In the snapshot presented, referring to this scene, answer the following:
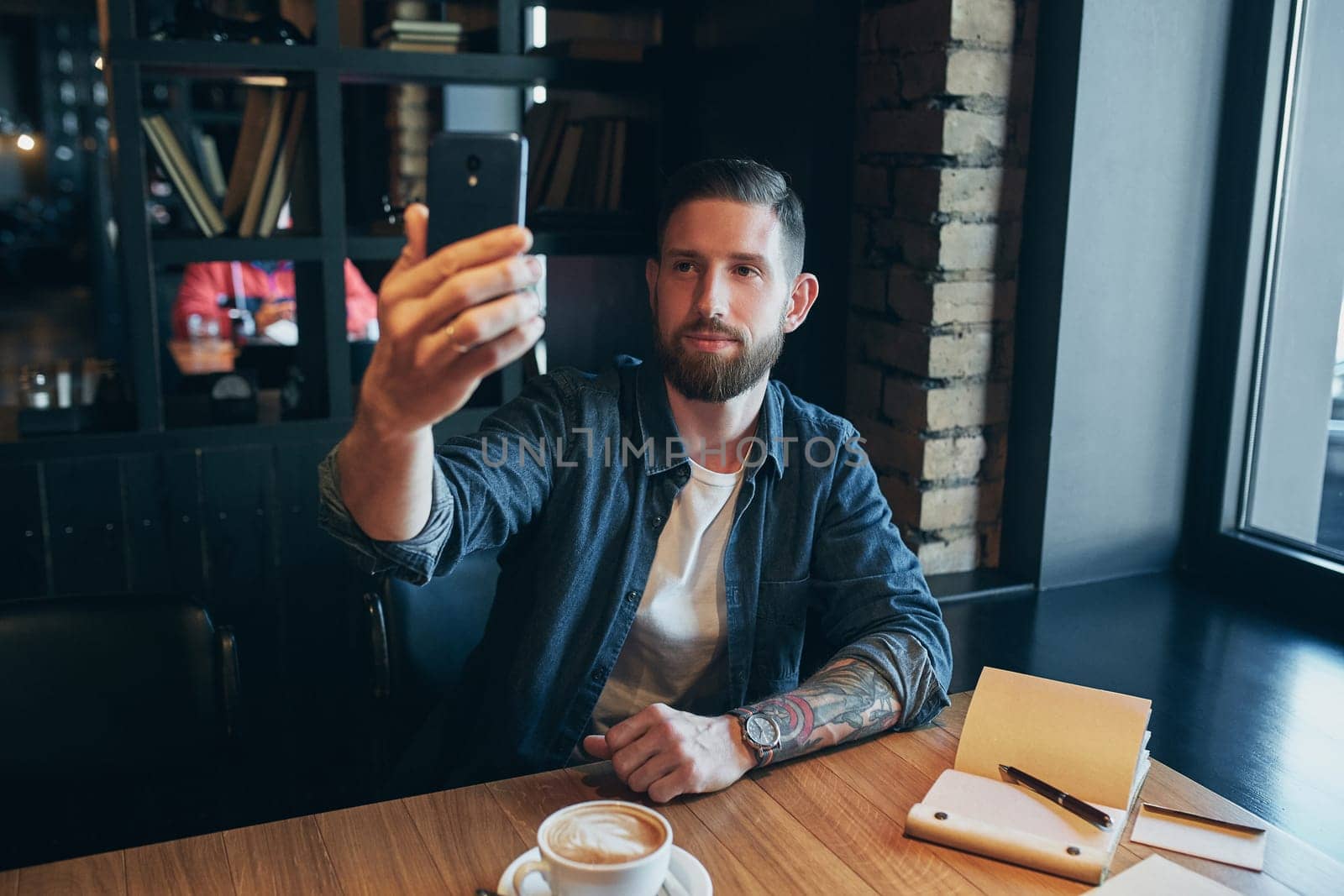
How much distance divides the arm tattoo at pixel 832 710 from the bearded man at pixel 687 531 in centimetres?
1

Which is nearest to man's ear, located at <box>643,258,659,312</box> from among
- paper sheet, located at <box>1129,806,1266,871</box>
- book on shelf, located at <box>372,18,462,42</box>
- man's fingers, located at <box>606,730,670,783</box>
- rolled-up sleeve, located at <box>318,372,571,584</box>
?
rolled-up sleeve, located at <box>318,372,571,584</box>

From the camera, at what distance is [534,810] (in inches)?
45.8

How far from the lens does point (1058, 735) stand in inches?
48.4

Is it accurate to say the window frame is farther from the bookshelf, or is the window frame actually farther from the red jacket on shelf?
the red jacket on shelf

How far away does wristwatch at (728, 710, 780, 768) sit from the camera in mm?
1263

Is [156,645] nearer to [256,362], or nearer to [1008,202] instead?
[1008,202]

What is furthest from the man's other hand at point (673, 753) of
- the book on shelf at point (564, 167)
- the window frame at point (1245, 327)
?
the book on shelf at point (564, 167)

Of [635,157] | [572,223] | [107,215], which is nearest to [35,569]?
[572,223]

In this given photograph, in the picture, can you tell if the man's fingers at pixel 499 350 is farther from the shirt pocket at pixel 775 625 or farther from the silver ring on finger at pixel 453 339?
the shirt pocket at pixel 775 625

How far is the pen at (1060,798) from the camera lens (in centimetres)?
113

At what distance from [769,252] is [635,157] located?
1251 millimetres

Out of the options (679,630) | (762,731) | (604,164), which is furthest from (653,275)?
(604,164)

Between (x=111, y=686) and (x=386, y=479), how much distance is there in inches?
23.0

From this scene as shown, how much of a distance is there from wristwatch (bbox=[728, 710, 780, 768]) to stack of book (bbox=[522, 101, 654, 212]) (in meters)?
1.73
